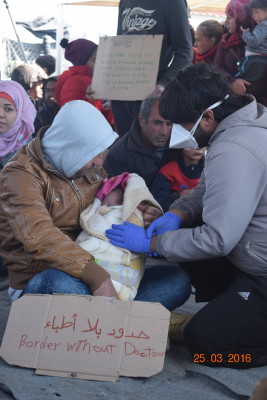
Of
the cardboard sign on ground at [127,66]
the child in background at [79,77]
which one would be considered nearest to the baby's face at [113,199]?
the cardboard sign on ground at [127,66]

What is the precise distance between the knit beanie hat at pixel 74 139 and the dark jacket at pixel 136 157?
136 cm

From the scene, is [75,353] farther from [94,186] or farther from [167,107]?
[167,107]

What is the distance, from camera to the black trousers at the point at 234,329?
103 inches

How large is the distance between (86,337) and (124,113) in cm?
250

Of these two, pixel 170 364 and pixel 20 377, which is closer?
pixel 20 377

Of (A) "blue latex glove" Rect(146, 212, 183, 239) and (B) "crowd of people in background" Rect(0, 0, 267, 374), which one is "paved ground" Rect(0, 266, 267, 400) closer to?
(B) "crowd of people in background" Rect(0, 0, 267, 374)

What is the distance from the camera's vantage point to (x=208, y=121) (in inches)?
107

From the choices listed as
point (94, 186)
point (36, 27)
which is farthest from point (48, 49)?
point (94, 186)

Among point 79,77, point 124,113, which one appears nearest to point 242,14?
point 124,113

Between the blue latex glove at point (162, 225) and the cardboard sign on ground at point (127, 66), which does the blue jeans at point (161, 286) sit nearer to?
the blue latex glove at point (162, 225)

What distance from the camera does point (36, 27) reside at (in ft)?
49.8

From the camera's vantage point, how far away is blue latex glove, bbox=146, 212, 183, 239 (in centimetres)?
282

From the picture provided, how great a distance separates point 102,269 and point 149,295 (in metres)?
0.41

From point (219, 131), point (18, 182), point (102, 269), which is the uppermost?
point (219, 131)
